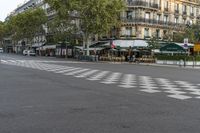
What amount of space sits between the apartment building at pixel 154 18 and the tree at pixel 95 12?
4572mm

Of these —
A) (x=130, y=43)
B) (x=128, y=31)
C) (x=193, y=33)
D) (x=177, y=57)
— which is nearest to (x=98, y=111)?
(x=177, y=57)

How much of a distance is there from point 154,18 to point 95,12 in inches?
545

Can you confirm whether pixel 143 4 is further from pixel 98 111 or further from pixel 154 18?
pixel 98 111

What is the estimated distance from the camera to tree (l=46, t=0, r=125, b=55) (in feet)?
197

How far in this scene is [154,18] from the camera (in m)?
69.8

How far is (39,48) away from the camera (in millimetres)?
105125

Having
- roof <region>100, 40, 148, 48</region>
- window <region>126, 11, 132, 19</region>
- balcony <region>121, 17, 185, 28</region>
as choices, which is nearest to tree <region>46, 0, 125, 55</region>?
roof <region>100, 40, 148, 48</region>

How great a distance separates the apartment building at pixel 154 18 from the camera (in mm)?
67000

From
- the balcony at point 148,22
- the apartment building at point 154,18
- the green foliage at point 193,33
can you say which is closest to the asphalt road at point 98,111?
the green foliage at point 193,33

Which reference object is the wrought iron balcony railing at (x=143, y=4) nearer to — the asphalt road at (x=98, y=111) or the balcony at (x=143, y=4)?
the balcony at (x=143, y=4)

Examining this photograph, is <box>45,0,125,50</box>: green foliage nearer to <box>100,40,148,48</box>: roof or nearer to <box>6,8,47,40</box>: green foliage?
<box>100,40,148,48</box>: roof

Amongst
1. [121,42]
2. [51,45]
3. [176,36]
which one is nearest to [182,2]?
[176,36]

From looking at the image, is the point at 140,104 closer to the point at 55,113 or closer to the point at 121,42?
the point at 55,113

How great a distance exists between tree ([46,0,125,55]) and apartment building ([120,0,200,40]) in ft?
15.0
